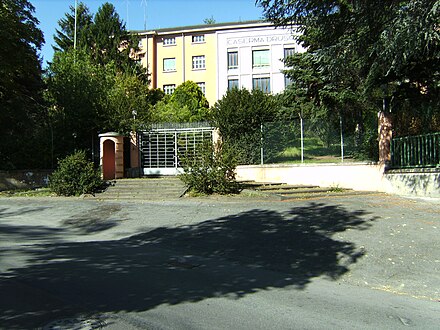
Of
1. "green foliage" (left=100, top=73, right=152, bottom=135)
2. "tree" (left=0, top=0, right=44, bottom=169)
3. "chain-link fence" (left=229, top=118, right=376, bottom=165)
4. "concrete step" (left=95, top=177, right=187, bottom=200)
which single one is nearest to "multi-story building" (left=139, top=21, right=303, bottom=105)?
"green foliage" (left=100, top=73, right=152, bottom=135)

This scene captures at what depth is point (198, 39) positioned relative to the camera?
46.6m

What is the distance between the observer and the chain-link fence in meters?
15.6

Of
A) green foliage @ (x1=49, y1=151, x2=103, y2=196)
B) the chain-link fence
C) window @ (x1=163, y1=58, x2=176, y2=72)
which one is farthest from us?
window @ (x1=163, y1=58, x2=176, y2=72)

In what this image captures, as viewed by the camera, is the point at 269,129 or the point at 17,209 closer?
the point at 17,209

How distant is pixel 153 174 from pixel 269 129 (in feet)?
22.8

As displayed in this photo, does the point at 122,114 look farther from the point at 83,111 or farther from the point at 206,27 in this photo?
the point at 206,27

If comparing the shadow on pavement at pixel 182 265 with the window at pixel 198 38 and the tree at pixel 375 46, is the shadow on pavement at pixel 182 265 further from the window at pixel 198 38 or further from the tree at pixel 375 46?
the window at pixel 198 38

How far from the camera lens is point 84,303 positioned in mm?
4801

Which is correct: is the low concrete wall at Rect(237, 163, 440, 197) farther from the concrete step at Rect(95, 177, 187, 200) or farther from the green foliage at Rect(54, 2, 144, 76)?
the green foliage at Rect(54, 2, 144, 76)

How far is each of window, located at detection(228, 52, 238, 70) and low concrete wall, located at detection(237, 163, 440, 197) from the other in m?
29.1

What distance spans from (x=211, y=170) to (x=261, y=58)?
105 ft

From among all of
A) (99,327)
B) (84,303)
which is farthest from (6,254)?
(99,327)

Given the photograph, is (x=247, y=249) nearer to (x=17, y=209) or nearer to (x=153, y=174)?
(x=17, y=209)

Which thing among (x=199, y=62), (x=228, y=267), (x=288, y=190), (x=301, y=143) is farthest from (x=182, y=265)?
(x=199, y=62)
